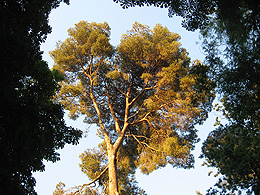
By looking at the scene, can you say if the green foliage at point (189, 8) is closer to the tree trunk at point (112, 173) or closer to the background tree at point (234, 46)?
the background tree at point (234, 46)

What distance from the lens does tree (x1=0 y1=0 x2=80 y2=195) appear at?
5441 millimetres

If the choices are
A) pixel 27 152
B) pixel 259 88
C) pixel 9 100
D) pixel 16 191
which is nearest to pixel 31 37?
pixel 9 100

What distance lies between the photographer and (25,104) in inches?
242

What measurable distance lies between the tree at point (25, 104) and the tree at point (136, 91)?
586 centimetres

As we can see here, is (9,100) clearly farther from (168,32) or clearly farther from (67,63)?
(168,32)

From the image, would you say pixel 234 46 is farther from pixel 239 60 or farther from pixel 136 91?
pixel 136 91

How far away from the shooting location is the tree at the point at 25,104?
544cm

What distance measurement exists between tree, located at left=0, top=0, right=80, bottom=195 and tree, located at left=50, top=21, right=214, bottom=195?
19.2 feet

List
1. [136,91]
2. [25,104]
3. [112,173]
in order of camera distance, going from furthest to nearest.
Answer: [136,91], [112,173], [25,104]

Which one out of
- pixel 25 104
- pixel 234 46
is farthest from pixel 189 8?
pixel 25 104

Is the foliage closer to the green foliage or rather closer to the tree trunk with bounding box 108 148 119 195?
the green foliage

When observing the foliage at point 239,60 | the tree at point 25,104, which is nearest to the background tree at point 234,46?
the foliage at point 239,60

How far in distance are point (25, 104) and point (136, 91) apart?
33.2 ft

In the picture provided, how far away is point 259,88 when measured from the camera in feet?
20.9
